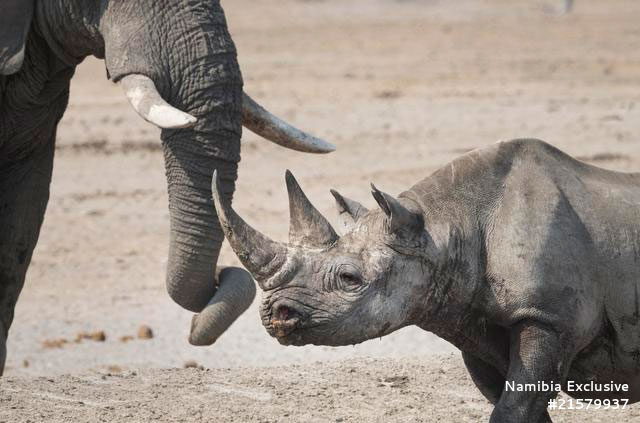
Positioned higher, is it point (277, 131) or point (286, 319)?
point (277, 131)

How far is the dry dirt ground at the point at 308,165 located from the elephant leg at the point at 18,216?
476 mm

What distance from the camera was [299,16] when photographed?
25422 millimetres

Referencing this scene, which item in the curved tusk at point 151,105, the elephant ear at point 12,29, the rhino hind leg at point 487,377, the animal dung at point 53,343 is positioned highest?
the elephant ear at point 12,29

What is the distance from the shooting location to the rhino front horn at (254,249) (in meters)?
5.47

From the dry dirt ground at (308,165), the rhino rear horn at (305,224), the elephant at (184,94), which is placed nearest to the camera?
the rhino rear horn at (305,224)

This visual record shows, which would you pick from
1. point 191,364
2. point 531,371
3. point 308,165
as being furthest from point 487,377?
point 308,165

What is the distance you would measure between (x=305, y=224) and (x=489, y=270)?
0.71 metres

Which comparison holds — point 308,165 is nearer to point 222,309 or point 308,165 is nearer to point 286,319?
point 222,309

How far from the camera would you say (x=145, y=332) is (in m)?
9.80

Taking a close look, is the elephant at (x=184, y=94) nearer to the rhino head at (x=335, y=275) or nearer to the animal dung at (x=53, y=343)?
the rhino head at (x=335, y=275)

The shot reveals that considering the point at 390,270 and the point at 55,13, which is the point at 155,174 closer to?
the point at 55,13

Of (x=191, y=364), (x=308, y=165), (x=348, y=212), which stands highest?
(x=308, y=165)

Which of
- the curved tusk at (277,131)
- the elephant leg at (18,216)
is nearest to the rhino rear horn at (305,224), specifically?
the curved tusk at (277,131)

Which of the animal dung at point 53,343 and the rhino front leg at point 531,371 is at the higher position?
the rhino front leg at point 531,371
